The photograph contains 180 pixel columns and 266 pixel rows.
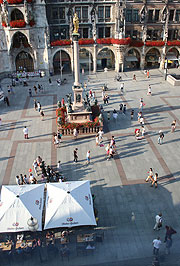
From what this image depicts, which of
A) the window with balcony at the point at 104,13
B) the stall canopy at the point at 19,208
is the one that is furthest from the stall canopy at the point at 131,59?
the stall canopy at the point at 19,208

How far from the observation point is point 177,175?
22.4 meters

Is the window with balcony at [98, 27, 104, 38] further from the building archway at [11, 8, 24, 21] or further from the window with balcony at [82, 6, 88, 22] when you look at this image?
the building archway at [11, 8, 24, 21]

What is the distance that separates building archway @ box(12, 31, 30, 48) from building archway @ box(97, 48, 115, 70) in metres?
16.2

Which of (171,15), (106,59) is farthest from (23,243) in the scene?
(171,15)

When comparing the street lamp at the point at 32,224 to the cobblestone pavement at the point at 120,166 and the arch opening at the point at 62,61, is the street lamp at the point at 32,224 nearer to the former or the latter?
the cobblestone pavement at the point at 120,166

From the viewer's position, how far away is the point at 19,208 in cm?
1589

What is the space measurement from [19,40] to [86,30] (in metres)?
13.6

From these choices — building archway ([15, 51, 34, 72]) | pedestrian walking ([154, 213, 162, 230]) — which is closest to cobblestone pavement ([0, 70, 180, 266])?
pedestrian walking ([154, 213, 162, 230])

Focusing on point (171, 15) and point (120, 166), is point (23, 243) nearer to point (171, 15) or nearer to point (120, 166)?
point (120, 166)

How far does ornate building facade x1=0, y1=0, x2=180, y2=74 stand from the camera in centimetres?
4788

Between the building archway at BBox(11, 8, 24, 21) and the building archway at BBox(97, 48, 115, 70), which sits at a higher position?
the building archway at BBox(11, 8, 24, 21)

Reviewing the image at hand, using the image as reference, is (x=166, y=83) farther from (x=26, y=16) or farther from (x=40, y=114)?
(x=26, y=16)

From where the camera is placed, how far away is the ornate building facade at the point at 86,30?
47.9m

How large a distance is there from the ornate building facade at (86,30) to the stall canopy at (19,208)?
36157mm
